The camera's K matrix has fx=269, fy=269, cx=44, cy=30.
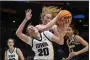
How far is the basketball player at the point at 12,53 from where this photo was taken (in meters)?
4.41

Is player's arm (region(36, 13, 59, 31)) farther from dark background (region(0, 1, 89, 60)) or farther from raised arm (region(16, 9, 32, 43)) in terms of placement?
raised arm (region(16, 9, 32, 43))

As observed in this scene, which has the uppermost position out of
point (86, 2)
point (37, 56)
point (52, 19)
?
point (86, 2)

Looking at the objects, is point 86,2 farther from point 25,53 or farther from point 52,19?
point 25,53

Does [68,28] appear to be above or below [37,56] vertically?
above

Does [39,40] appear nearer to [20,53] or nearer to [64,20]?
[20,53]

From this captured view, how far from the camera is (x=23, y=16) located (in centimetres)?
436

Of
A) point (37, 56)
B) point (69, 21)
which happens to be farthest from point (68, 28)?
point (37, 56)

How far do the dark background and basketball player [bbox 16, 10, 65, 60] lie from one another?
7cm

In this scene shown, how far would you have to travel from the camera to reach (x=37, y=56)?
4.32m

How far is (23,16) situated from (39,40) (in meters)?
0.47

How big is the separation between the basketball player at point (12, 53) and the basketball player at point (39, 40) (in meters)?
0.20

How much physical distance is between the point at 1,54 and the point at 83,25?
143cm

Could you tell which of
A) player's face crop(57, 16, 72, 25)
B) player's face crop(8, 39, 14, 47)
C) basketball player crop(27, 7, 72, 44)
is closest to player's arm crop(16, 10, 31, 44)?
player's face crop(8, 39, 14, 47)

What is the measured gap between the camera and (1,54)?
4453 millimetres
